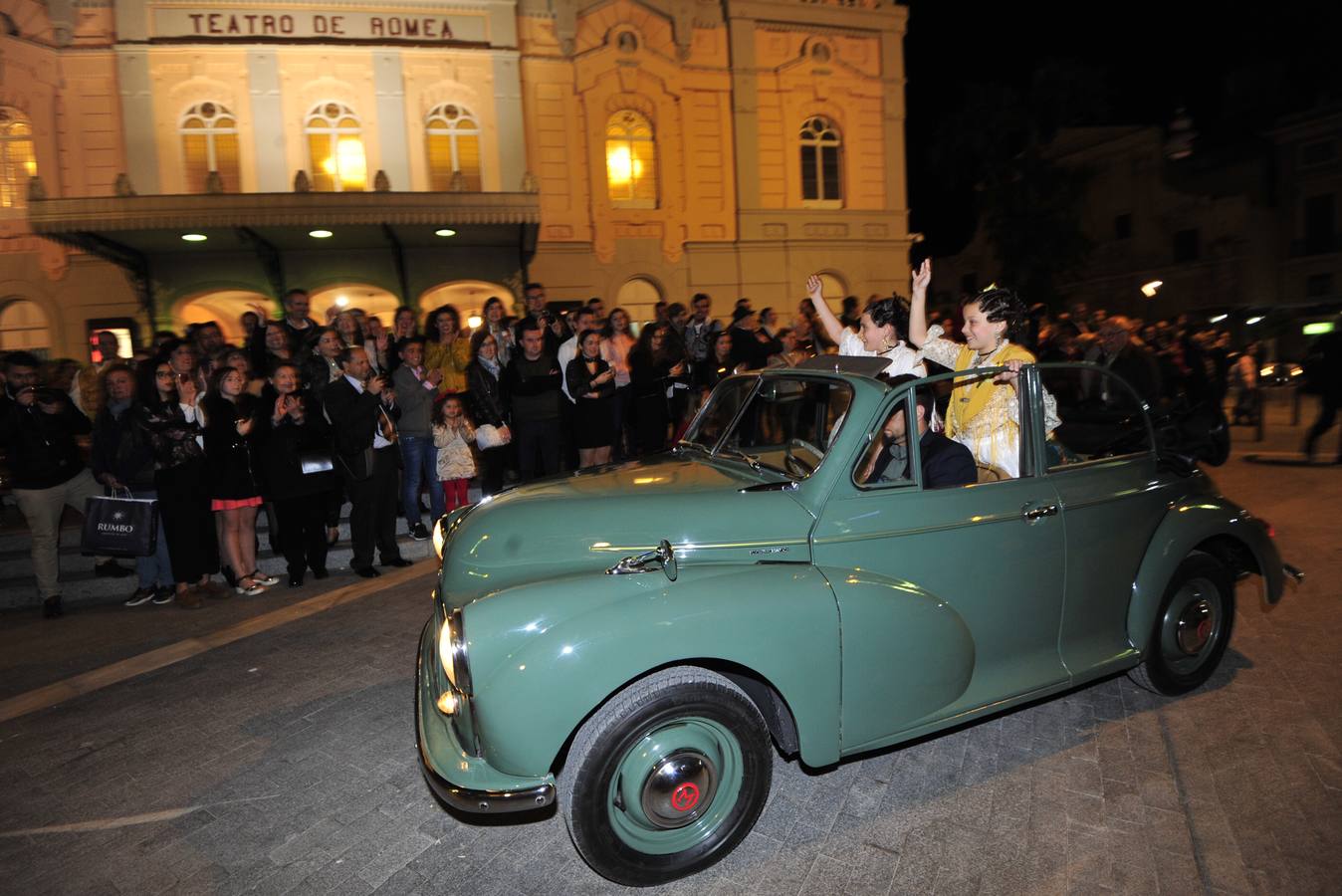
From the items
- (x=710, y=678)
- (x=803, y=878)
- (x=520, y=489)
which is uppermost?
(x=520, y=489)

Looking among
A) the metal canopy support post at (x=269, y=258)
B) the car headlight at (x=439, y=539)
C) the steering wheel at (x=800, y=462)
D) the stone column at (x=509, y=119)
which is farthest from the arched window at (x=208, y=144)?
the steering wheel at (x=800, y=462)

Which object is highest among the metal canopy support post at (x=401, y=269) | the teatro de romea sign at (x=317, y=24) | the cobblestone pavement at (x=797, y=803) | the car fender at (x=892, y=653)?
the teatro de romea sign at (x=317, y=24)

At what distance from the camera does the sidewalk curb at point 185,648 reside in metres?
4.70

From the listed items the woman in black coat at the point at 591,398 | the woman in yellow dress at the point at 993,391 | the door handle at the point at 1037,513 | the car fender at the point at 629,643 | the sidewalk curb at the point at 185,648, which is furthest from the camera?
the woman in black coat at the point at 591,398

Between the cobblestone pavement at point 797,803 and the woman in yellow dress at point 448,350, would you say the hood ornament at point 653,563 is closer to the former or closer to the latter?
the cobblestone pavement at point 797,803

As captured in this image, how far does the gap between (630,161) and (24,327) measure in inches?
533

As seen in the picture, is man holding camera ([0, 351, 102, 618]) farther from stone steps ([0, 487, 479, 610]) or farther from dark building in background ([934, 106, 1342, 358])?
dark building in background ([934, 106, 1342, 358])

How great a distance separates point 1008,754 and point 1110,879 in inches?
34.1

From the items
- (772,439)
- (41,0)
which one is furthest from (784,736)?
(41,0)

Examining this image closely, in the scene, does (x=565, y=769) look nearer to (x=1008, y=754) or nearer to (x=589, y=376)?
(x=1008, y=754)

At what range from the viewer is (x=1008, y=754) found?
3.59 metres

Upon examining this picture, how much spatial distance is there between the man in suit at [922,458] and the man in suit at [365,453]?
483 cm

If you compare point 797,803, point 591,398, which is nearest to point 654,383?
point 591,398

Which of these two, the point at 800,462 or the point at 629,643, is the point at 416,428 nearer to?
the point at 800,462
